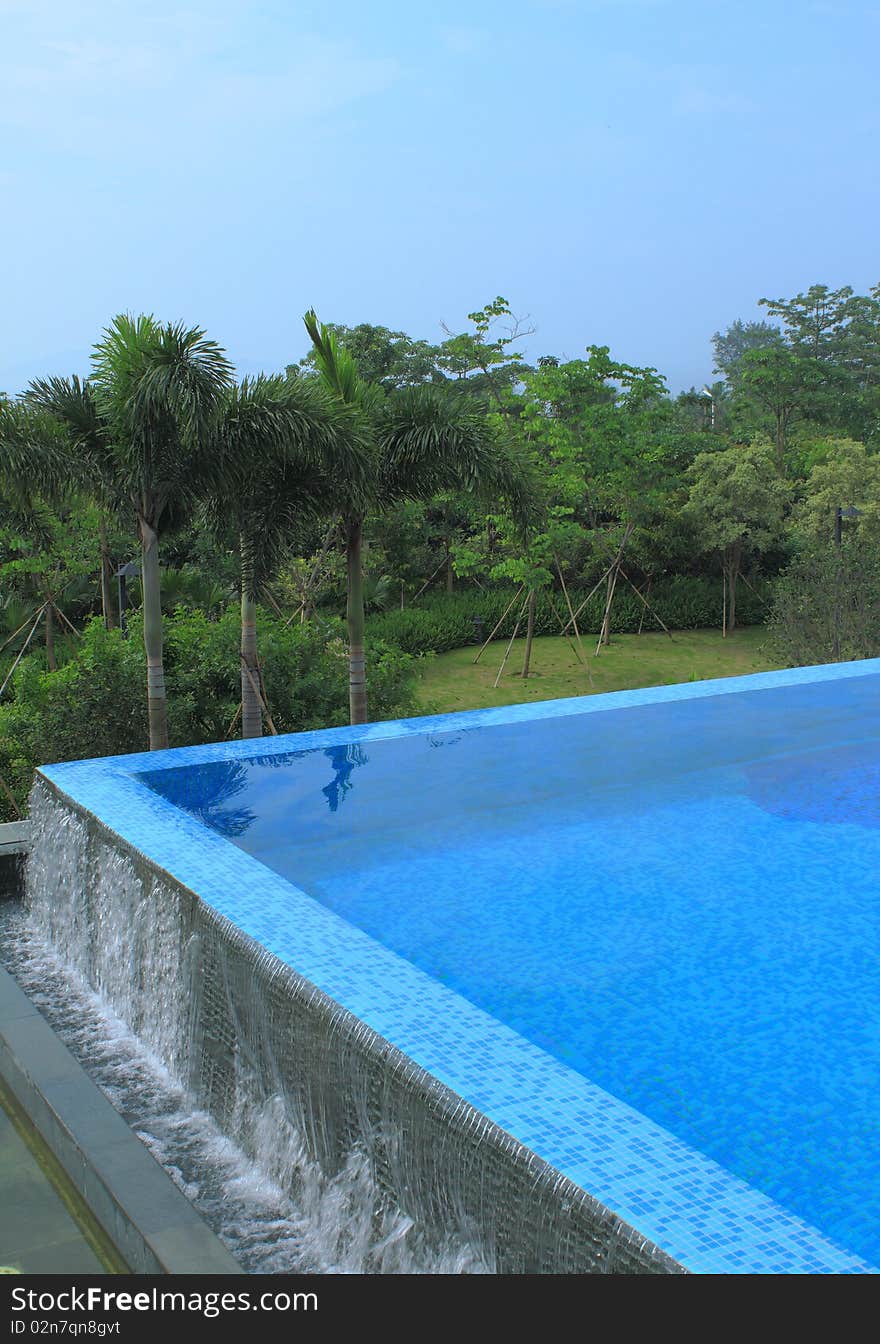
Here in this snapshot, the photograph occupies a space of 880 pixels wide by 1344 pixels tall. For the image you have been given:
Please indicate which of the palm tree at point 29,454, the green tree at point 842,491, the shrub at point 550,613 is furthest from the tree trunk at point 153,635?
the green tree at point 842,491

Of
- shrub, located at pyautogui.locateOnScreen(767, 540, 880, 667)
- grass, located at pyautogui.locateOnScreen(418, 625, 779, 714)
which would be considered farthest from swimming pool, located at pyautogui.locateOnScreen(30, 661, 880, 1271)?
grass, located at pyautogui.locateOnScreen(418, 625, 779, 714)

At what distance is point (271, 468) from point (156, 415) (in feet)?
3.04

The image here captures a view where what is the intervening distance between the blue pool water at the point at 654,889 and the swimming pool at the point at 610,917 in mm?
14

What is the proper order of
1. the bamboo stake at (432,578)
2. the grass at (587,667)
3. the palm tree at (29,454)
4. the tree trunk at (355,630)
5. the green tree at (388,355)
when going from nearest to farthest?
the palm tree at (29,454) < the tree trunk at (355,630) < the grass at (587,667) < the bamboo stake at (432,578) < the green tree at (388,355)

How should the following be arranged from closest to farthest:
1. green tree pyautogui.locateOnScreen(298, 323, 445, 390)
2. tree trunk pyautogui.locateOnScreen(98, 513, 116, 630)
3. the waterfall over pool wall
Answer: the waterfall over pool wall, tree trunk pyautogui.locateOnScreen(98, 513, 116, 630), green tree pyautogui.locateOnScreen(298, 323, 445, 390)

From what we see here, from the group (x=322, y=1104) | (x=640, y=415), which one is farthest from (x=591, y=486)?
(x=322, y=1104)

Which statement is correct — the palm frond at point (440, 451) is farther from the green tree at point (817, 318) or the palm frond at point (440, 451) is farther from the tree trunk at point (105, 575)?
the green tree at point (817, 318)

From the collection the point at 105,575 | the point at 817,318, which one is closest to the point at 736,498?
the point at 105,575

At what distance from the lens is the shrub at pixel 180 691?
9648mm

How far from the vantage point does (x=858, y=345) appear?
4438cm

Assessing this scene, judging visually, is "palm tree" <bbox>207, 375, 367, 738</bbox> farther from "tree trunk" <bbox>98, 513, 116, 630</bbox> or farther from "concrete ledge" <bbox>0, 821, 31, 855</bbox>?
"tree trunk" <bbox>98, 513, 116, 630</bbox>

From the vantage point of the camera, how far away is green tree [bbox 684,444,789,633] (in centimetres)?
2038

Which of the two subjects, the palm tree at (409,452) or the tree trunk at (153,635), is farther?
the palm tree at (409,452)

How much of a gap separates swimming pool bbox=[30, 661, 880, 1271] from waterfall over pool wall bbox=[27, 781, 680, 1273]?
7 centimetres
